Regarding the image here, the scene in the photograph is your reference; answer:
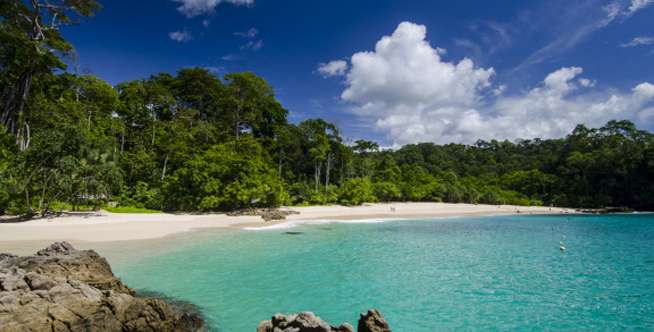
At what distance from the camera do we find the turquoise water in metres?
7.05

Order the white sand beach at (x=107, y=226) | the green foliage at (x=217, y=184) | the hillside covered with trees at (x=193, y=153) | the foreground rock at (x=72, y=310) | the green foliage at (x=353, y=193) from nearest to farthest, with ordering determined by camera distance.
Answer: the foreground rock at (x=72, y=310) → the white sand beach at (x=107, y=226) → the hillside covered with trees at (x=193, y=153) → the green foliage at (x=217, y=184) → the green foliage at (x=353, y=193)

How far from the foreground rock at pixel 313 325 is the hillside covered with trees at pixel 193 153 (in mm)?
21257

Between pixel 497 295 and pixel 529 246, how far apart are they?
406 inches

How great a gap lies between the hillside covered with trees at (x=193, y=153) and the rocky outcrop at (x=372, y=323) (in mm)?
22313

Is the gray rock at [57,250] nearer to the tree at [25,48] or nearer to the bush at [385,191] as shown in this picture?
the tree at [25,48]

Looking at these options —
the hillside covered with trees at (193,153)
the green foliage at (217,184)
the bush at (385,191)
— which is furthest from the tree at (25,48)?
the bush at (385,191)

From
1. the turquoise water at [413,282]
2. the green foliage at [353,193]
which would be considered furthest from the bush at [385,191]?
the turquoise water at [413,282]

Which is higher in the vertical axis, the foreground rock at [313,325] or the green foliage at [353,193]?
the green foliage at [353,193]

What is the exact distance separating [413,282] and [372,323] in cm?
547

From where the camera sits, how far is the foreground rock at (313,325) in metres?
4.41

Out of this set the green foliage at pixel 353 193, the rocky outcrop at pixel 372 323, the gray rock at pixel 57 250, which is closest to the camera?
the rocky outcrop at pixel 372 323

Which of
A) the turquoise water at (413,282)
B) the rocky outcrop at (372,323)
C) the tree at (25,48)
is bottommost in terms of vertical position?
the turquoise water at (413,282)

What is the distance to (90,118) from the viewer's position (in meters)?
33.2

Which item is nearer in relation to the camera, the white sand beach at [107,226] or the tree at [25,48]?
the white sand beach at [107,226]
